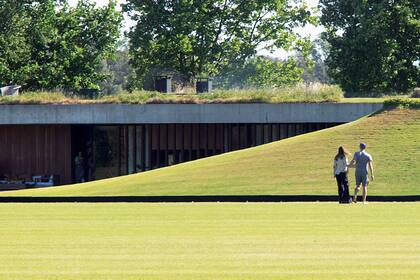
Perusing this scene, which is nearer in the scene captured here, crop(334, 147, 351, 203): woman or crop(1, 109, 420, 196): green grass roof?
crop(334, 147, 351, 203): woman

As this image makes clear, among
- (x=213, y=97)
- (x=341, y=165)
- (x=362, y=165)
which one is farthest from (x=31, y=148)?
(x=362, y=165)

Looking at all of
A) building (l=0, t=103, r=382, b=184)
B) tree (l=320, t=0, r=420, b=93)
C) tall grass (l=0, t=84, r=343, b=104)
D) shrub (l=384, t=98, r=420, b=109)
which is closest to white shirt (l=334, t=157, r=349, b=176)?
shrub (l=384, t=98, r=420, b=109)

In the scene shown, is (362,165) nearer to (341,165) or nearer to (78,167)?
(341,165)

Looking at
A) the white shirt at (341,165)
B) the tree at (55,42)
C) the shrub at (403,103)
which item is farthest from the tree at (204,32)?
the white shirt at (341,165)

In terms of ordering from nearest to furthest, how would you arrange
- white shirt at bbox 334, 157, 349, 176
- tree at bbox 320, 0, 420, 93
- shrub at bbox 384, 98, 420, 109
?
white shirt at bbox 334, 157, 349, 176, shrub at bbox 384, 98, 420, 109, tree at bbox 320, 0, 420, 93

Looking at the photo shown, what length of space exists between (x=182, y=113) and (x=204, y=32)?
889 inches

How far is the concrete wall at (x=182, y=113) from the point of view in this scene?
1889 inches

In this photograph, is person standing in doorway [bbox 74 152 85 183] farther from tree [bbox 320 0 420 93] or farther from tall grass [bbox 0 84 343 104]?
tree [bbox 320 0 420 93]

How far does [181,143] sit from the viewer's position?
50531mm

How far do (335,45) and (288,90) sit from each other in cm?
1744

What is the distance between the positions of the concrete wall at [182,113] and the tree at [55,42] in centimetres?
1204

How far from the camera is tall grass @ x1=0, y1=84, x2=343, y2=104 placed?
48688 mm
